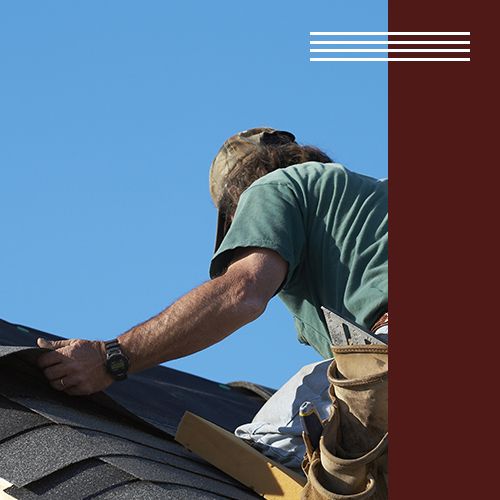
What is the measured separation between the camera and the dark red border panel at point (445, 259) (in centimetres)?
188

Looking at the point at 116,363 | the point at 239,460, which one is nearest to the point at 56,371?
the point at 116,363

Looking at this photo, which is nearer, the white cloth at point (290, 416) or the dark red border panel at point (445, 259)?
the dark red border panel at point (445, 259)

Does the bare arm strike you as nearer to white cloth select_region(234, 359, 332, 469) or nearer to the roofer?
the roofer

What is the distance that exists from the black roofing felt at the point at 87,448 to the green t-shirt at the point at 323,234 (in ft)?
2.03

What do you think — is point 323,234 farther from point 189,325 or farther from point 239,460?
→ point 239,460

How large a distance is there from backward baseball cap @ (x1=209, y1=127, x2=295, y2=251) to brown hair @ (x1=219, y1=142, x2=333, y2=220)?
0.02 metres

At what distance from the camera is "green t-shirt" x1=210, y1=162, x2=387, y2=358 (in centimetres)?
390

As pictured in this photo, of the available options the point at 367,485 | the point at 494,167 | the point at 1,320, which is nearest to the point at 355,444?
the point at 367,485

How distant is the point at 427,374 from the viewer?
189cm

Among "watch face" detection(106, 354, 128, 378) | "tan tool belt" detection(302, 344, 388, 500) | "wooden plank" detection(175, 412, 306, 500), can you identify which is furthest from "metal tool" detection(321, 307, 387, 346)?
"watch face" detection(106, 354, 128, 378)

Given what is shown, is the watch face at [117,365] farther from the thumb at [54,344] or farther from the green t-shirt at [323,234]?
the green t-shirt at [323,234]

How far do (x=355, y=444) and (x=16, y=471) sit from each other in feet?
3.14

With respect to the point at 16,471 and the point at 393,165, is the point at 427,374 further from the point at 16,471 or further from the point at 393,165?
the point at 16,471

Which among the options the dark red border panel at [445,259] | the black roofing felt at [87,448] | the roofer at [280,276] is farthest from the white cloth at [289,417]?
the dark red border panel at [445,259]
